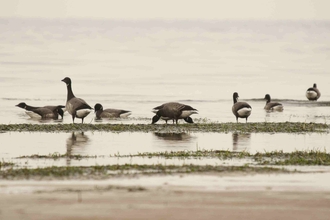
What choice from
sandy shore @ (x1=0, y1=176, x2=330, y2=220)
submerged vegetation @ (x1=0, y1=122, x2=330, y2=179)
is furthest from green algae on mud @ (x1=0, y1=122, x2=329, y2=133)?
sandy shore @ (x1=0, y1=176, x2=330, y2=220)

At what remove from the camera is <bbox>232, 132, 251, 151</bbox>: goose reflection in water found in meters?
21.7

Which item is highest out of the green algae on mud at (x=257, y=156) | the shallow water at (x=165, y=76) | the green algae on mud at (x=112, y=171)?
the shallow water at (x=165, y=76)

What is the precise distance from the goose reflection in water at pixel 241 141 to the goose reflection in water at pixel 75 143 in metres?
4.28

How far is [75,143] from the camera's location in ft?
74.3

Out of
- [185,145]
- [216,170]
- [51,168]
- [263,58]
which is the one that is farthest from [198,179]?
[263,58]

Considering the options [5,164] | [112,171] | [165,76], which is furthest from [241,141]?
[165,76]

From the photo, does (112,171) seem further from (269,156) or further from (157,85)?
(157,85)

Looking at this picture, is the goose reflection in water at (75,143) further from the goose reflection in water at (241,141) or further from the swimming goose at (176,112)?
the swimming goose at (176,112)

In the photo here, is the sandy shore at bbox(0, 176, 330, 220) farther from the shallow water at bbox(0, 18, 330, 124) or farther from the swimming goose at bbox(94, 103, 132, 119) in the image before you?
the swimming goose at bbox(94, 103, 132, 119)

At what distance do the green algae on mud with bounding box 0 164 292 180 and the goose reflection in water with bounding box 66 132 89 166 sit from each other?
156 centimetres

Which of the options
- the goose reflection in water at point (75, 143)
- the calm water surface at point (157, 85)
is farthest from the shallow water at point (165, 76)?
the goose reflection in water at point (75, 143)

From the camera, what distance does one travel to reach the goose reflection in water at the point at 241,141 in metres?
21.7

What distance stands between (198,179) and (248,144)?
24.2 feet

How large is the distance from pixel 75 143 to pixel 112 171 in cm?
650
